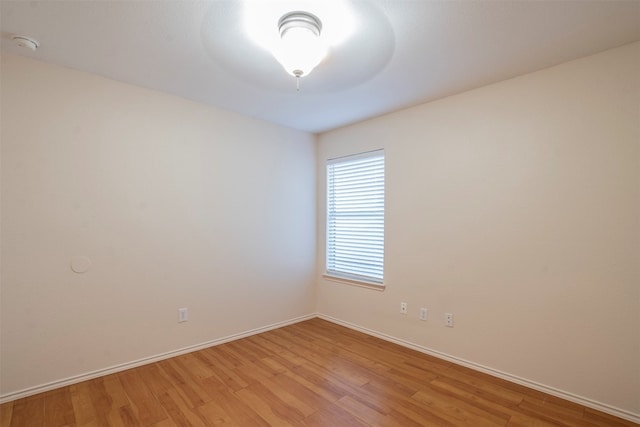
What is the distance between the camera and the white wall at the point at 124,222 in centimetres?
219

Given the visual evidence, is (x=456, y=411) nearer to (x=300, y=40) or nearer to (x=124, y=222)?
(x=300, y=40)

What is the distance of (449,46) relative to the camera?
2043mm

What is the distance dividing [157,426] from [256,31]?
8.35 ft

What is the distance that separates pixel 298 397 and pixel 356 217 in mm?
2088

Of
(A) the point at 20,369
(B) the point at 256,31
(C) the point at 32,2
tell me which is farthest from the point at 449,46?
(A) the point at 20,369

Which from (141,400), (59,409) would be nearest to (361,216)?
(141,400)

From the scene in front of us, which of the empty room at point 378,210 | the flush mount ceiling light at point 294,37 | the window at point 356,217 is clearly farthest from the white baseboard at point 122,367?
the flush mount ceiling light at point 294,37

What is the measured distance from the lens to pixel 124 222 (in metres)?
2.61

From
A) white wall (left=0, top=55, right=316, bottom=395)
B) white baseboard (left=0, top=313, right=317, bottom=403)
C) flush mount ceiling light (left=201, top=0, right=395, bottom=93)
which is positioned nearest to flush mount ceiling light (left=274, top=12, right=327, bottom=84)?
flush mount ceiling light (left=201, top=0, right=395, bottom=93)

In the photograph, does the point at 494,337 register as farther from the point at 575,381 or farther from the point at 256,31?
the point at 256,31

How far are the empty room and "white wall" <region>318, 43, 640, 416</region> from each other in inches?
0.5

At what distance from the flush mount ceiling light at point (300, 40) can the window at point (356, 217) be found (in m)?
1.76

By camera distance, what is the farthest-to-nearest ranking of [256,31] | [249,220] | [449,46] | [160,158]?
[249,220] < [160,158] < [449,46] < [256,31]

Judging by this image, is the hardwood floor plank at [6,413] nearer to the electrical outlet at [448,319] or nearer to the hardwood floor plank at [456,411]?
the hardwood floor plank at [456,411]
